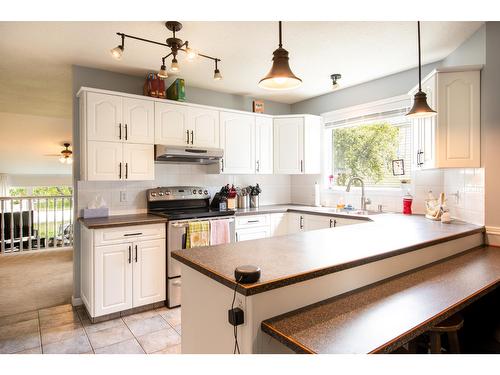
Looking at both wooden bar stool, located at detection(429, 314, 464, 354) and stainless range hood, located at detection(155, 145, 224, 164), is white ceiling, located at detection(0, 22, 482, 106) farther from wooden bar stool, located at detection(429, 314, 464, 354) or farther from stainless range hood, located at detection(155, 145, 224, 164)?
wooden bar stool, located at detection(429, 314, 464, 354)

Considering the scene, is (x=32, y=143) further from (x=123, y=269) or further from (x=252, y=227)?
(x=252, y=227)

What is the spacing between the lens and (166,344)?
2.46m

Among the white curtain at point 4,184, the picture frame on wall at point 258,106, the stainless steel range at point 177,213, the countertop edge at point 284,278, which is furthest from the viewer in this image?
the white curtain at point 4,184

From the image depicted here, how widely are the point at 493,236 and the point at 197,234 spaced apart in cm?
263

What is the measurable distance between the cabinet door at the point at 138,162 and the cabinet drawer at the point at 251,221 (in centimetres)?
114

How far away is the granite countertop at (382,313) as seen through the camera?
3.43 ft

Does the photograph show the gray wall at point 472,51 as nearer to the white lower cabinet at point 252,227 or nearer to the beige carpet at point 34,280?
the white lower cabinet at point 252,227

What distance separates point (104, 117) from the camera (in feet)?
10.1

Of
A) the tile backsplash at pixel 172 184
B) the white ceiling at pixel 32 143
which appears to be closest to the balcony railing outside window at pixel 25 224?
the white ceiling at pixel 32 143

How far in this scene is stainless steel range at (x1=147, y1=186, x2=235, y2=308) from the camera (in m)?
3.15

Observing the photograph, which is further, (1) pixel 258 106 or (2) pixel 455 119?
(1) pixel 258 106

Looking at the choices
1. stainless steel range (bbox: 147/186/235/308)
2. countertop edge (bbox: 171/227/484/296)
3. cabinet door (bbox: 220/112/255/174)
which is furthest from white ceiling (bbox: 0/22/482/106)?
countertop edge (bbox: 171/227/484/296)

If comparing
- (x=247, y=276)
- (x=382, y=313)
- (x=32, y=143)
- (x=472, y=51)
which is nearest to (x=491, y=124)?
(x=472, y=51)
